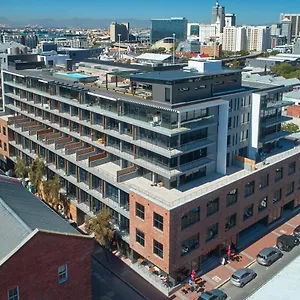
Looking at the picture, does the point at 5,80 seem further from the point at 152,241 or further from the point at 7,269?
the point at 7,269

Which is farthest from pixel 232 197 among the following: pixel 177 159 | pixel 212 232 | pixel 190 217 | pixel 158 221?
pixel 158 221

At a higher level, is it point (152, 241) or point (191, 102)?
point (191, 102)

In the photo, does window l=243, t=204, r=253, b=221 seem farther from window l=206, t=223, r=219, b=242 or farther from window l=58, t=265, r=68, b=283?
window l=58, t=265, r=68, b=283

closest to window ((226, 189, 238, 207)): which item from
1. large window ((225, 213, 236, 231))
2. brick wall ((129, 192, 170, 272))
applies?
large window ((225, 213, 236, 231))

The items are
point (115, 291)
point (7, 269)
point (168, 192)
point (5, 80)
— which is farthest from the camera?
point (5, 80)

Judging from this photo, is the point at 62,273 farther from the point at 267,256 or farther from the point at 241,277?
the point at 267,256

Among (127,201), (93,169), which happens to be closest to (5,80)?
(93,169)

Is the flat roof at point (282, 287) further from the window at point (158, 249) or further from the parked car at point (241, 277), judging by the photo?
the window at point (158, 249)
